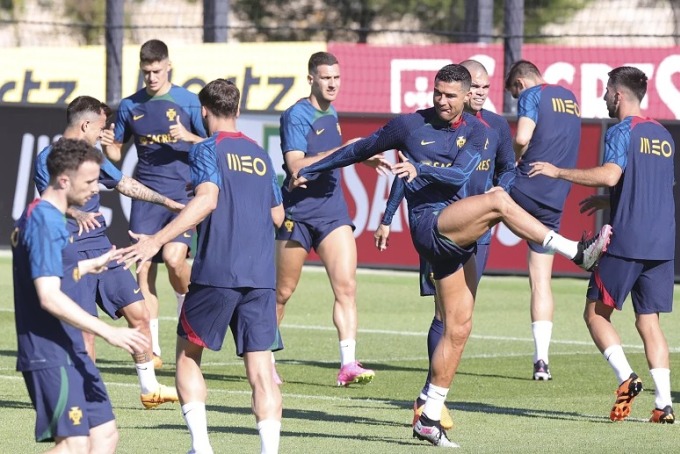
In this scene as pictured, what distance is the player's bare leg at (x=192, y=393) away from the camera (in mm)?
8242

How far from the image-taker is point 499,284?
18.6 meters

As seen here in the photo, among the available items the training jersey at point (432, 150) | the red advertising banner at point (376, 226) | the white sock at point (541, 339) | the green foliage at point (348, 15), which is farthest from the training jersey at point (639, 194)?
the green foliage at point (348, 15)

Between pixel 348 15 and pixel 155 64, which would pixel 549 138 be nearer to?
pixel 155 64

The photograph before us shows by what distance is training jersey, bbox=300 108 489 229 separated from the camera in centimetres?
924

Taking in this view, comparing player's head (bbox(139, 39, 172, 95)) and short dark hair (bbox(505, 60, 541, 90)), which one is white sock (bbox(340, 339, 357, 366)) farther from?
player's head (bbox(139, 39, 172, 95))

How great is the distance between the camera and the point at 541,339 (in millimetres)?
12234

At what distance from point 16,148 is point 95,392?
1374 cm

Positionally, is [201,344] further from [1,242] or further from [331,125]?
[1,242]

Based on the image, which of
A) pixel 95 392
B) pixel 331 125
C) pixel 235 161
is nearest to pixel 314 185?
pixel 331 125

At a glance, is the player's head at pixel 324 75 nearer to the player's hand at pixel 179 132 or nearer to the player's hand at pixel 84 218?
the player's hand at pixel 179 132

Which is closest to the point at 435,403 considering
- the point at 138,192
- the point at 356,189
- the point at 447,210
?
the point at 447,210

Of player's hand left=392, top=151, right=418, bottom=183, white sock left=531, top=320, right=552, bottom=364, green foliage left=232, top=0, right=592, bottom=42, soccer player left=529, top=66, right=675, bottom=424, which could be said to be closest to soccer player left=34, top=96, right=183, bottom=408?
player's hand left=392, top=151, right=418, bottom=183

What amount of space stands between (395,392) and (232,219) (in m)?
3.56

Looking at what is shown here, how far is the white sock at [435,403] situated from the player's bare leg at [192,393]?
56.0 inches
